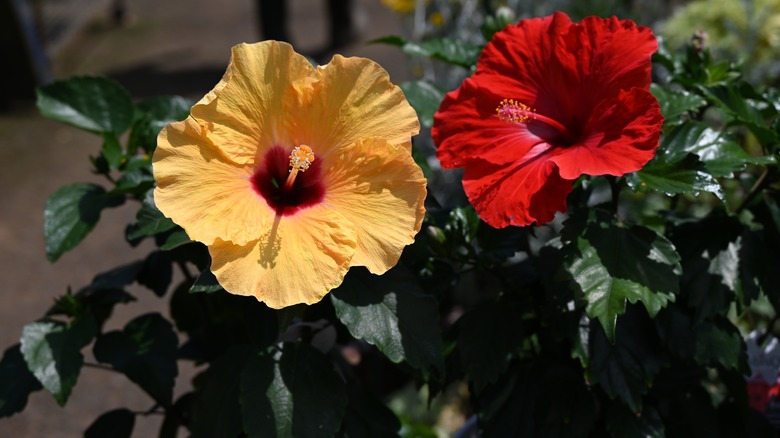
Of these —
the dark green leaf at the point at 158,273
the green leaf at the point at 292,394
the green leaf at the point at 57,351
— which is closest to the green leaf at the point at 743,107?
the green leaf at the point at 292,394

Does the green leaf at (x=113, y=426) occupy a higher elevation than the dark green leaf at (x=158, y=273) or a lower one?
lower

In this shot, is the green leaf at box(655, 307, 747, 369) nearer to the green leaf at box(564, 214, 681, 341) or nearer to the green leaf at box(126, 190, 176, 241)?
the green leaf at box(564, 214, 681, 341)

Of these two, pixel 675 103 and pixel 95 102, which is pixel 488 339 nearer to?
pixel 675 103

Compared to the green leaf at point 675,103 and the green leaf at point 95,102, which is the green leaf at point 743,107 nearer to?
the green leaf at point 675,103

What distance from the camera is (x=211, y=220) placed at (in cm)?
108

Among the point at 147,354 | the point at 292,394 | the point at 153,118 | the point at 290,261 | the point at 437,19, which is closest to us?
the point at 290,261

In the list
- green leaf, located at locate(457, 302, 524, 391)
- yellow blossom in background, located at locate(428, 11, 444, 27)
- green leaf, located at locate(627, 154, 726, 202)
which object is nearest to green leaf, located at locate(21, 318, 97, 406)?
green leaf, located at locate(457, 302, 524, 391)

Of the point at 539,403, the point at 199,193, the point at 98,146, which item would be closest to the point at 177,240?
the point at 199,193

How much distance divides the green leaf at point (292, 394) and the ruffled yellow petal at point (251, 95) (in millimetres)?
297

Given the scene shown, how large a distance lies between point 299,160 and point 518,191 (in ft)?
0.97

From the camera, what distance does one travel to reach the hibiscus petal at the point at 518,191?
111 centimetres

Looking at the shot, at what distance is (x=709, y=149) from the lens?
123 centimetres

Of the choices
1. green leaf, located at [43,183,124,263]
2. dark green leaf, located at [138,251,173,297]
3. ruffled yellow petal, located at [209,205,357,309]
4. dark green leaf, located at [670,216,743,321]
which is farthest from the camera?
dark green leaf, located at [138,251,173,297]

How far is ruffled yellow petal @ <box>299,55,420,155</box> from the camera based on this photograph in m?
1.14
